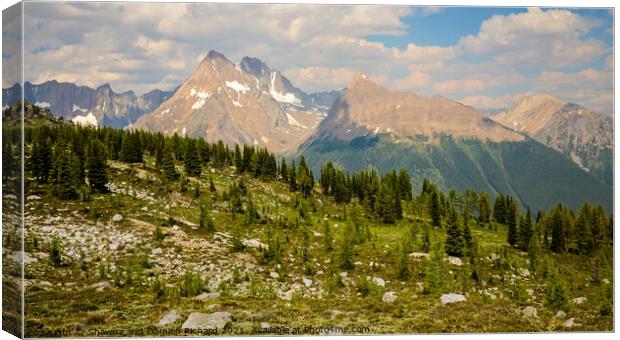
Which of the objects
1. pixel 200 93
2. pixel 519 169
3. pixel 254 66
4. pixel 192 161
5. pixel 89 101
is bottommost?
pixel 519 169

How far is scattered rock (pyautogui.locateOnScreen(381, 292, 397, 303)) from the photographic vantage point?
19.6 metres

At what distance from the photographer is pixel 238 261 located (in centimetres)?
1988

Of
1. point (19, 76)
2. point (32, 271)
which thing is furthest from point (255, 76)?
point (32, 271)

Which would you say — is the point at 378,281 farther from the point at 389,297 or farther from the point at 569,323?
the point at 569,323

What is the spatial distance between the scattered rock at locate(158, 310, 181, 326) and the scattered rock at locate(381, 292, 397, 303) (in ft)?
19.9

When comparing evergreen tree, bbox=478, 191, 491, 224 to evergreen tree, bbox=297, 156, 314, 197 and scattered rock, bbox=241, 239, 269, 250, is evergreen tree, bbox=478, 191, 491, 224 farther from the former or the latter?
scattered rock, bbox=241, 239, 269, 250

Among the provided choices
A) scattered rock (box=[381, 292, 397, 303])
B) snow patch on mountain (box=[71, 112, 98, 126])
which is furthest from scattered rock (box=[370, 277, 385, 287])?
snow patch on mountain (box=[71, 112, 98, 126])

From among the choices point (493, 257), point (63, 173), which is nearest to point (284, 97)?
point (63, 173)

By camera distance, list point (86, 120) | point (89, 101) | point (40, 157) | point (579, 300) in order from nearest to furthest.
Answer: point (40, 157) → point (579, 300) → point (89, 101) → point (86, 120)

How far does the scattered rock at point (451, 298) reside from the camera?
64.1 ft

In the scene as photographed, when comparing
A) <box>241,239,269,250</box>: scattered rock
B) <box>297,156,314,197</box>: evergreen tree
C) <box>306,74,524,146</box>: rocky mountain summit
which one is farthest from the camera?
<box>306,74,524,146</box>: rocky mountain summit

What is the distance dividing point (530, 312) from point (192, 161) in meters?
12.0

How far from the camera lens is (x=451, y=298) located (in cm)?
1959

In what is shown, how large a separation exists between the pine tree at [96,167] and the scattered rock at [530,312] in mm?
13237
